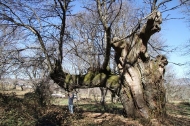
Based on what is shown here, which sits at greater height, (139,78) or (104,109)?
(139,78)

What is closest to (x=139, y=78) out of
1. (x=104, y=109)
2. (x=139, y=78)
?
(x=139, y=78)

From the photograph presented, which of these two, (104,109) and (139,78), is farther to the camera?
(104,109)

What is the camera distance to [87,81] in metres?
10.6

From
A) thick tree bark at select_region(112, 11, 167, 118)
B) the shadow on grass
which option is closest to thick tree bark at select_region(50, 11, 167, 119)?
thick tree bark at select_region(112, 11, 167, 118)

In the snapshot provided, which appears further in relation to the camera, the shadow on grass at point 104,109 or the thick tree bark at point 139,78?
the shadow on grass at point 104,109

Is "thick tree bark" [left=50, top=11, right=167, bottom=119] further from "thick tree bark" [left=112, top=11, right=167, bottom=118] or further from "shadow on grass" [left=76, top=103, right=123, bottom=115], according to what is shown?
"shadow on grass" [left=76, top=103, right=123, bottom=115]

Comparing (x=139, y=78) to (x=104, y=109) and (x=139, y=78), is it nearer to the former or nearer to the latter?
(x=139, y=78)

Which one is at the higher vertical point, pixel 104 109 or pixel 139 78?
pixel 139 78

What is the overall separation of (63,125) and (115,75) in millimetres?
3700

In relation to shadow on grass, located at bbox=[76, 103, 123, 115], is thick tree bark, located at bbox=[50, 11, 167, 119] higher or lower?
higher

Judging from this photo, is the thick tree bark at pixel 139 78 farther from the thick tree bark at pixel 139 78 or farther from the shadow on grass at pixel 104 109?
the shadow on grass at pixel 104 109

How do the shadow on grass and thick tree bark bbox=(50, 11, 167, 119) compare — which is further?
the shadow on grass

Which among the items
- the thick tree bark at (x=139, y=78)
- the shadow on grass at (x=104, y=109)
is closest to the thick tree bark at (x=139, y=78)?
the thick tree bark at (x=139, y=78)

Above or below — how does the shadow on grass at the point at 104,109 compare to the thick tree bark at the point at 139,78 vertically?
below
